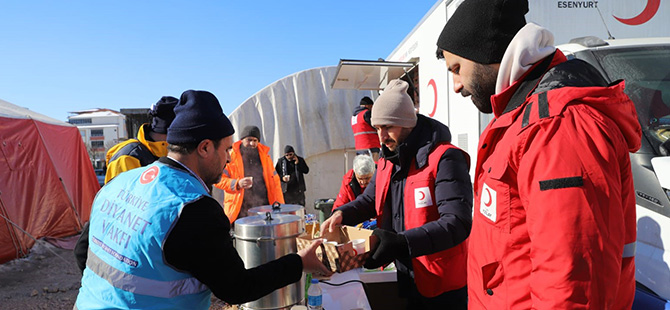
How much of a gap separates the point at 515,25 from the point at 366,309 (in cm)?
153

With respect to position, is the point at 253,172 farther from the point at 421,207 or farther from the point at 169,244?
the point at 169,244

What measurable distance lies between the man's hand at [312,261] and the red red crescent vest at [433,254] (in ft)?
1.89

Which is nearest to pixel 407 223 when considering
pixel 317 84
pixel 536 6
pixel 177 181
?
pixel 177 181

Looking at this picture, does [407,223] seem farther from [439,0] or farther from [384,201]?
[439,0]

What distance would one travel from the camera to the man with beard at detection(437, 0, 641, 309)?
792 millimetres

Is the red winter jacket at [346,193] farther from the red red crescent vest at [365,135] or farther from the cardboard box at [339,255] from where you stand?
the cardboard box at [339,255]

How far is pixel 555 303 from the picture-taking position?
0.81m

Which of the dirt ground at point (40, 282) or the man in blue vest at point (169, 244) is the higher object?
the man in blue vest at point (169, 244)

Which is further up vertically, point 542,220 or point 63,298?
point 542,220

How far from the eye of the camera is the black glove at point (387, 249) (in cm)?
171

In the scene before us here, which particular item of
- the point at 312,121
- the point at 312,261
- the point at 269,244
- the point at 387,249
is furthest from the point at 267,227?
the point at 312,121

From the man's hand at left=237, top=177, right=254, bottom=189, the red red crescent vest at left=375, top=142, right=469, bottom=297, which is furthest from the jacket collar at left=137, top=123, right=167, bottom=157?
the red red crescent vest at left=375, top=142, right=469, bottom=297

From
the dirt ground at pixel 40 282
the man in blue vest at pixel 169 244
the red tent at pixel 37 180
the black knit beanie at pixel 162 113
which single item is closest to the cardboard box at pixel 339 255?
the man in blue vest at pixel 169 244

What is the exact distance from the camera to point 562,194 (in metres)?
0.81
